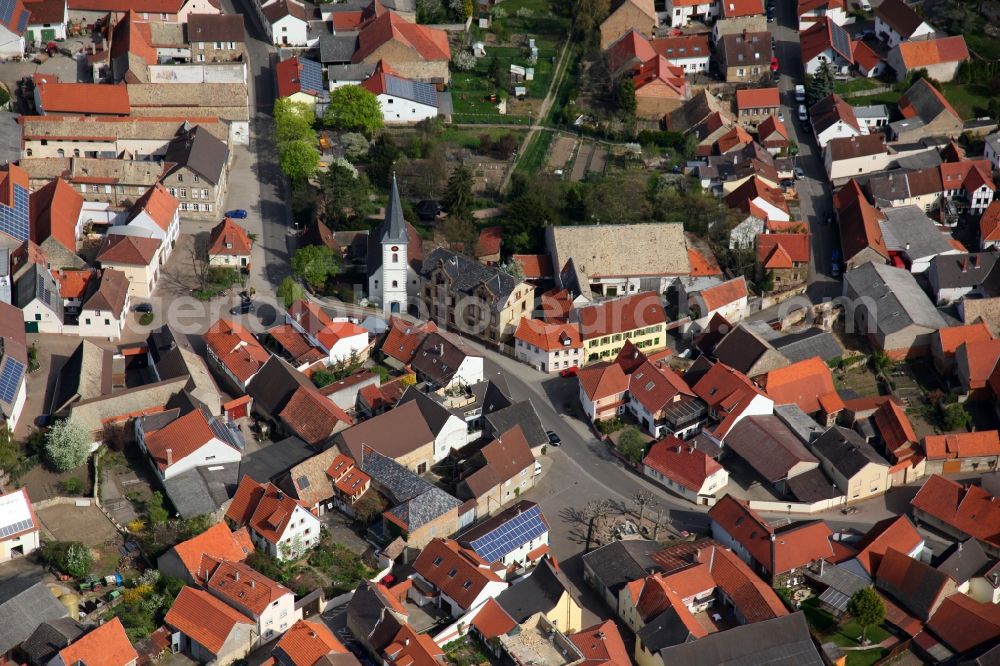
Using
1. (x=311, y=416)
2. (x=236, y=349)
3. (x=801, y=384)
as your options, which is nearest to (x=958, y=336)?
(x=801, y=384)

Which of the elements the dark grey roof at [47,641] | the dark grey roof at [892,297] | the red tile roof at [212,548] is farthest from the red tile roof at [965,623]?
the dark grey roof at [47,641]

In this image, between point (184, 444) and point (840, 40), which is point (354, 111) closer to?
point (184, 444)

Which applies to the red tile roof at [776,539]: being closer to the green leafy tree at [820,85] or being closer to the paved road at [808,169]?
the paved road at [808,169]

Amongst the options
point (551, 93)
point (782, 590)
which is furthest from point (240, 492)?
point (551, 93)

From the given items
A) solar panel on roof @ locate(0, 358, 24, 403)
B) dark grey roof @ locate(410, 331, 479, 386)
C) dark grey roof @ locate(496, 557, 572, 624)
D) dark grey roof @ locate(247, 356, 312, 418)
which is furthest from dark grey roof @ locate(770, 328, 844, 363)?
solar panel on roof @ locate(0, 358, 24, 403)

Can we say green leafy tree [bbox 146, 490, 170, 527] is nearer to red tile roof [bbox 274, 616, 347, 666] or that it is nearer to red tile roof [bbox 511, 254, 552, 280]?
red tile roof [bbox 274, 616, 347, 666]
